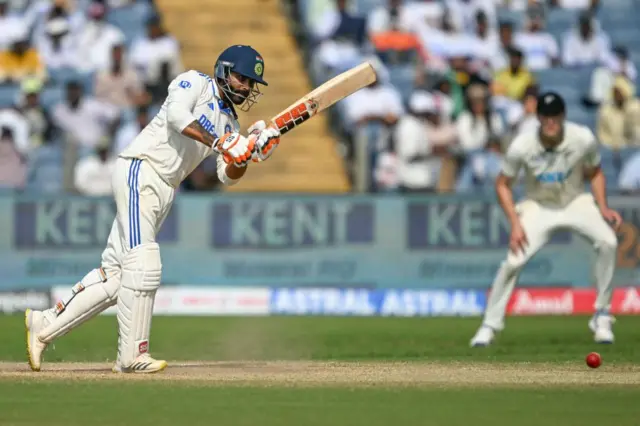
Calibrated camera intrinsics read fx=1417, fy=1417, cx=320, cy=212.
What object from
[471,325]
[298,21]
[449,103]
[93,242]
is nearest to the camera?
[471,325]

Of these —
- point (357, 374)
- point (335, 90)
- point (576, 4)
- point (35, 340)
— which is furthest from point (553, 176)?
point (576, 4)

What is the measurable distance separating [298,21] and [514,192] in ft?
15.4

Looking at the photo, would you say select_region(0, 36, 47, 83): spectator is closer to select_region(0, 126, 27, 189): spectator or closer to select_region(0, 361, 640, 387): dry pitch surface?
select_region(0, 126, 27, 189): spectator

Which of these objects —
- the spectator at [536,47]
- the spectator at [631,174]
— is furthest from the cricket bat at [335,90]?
the spectator at [536,47]

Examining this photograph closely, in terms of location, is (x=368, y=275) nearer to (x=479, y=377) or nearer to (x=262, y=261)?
(x=262, y=261)

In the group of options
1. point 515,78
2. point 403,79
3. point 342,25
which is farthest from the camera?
point 515,78

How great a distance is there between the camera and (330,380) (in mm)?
7387

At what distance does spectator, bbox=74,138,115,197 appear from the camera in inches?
548

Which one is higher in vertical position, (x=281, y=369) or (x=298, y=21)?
(x=298, y=21)

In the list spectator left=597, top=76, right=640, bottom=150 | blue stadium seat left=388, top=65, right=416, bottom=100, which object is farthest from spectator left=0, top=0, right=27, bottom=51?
spectator left=597, top=76, right=640, bottom=150

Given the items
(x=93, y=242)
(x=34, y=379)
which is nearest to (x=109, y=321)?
(x=93, y=242)

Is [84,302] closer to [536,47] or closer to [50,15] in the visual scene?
[50,15]

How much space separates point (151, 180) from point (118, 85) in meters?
7.68

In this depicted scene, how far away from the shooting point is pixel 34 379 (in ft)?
24.0
